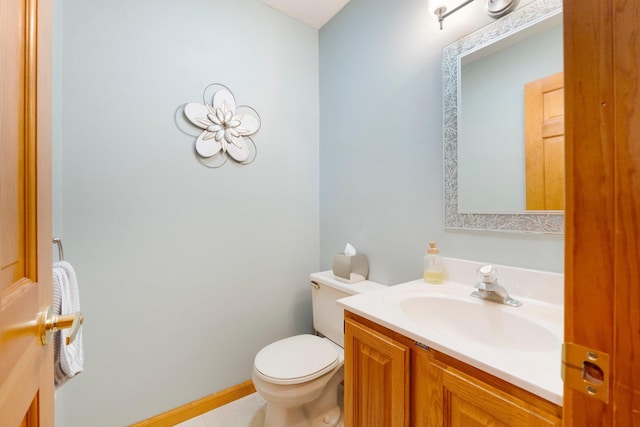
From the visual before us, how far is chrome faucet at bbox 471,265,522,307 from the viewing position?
91 centimetres

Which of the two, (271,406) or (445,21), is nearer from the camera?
(445,21)

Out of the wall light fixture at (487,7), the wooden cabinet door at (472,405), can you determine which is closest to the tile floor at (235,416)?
the wooden cabinet door at (472,405)

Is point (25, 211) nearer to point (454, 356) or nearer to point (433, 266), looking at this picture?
point (454, 356)

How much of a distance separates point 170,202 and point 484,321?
1.50 metres

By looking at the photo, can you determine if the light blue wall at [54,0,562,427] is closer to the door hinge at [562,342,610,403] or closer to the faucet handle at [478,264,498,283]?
the faucet handle at [478,264,498,283]

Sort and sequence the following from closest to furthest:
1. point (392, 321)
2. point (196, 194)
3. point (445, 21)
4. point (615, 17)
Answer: point (615, 17) → point (392, 321) → point (445, 21) → point (196, 194)

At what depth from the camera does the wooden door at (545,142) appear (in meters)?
0.88

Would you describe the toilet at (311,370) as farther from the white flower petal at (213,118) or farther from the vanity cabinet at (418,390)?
the white flower petal at (213,118)

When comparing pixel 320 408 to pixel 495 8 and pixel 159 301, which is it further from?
pixel 495 8

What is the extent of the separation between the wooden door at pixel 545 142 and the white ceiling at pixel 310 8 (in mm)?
1292

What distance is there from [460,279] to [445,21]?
1.13 meters

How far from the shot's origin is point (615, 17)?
31 centimetres

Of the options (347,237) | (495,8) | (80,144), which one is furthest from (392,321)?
(80,144)

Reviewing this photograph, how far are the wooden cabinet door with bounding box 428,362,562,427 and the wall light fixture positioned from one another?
1.25 metres
